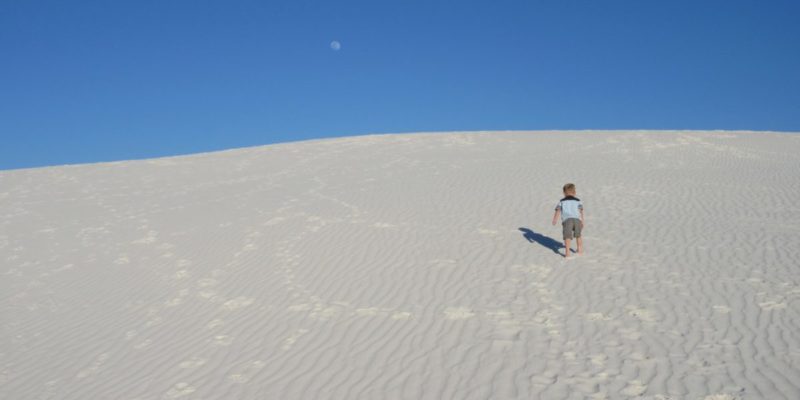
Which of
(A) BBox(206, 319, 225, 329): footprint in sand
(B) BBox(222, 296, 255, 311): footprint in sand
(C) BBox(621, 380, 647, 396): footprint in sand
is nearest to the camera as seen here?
(C) BBox(621, 380, 647, 396): footprint in sand

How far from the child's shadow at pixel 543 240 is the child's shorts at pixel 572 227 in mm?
427

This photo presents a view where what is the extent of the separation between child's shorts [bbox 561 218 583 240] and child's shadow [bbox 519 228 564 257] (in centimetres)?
43

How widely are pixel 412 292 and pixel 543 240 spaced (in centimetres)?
356

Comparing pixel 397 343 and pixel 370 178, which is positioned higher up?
pixel 370 178

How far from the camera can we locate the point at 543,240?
10258 millimetres

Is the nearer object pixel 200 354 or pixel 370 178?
pixel 200 354

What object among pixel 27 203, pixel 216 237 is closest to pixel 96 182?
pixel 27 203

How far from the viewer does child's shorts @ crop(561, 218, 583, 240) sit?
29.3ft

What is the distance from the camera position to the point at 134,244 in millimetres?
12133

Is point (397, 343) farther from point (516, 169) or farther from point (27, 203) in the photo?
point (27, 203)

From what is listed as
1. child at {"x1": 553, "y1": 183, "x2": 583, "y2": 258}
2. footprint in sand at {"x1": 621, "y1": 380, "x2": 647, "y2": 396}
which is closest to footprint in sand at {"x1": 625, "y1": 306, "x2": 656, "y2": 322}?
footprint in sand at {"x1": 621, "y1": 380, "x2": 647, "y2": 396}

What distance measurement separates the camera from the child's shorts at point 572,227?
29.3 ft

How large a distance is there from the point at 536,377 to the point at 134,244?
10.1 meters

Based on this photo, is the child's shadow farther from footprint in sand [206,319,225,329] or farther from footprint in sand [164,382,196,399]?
footprint in sand [164,382,196,399]
